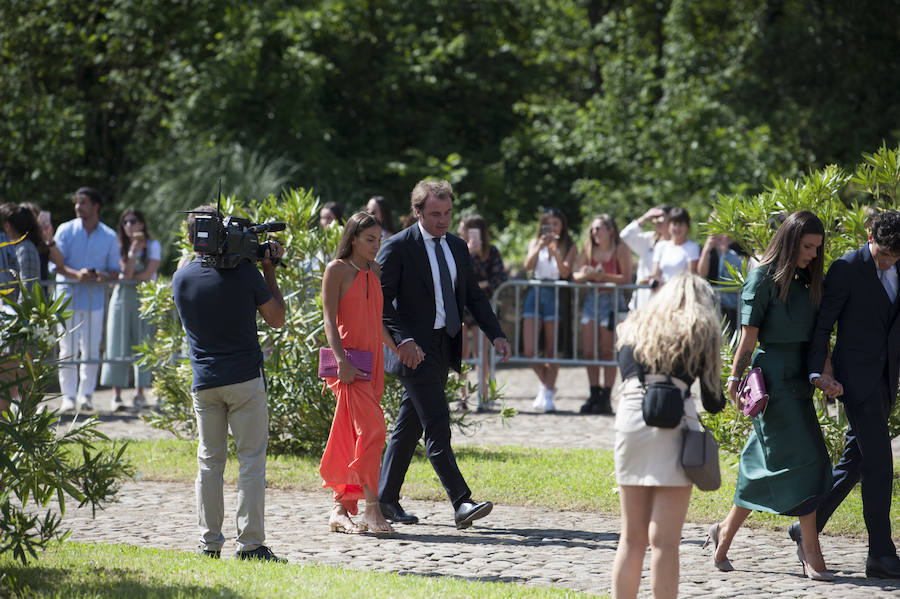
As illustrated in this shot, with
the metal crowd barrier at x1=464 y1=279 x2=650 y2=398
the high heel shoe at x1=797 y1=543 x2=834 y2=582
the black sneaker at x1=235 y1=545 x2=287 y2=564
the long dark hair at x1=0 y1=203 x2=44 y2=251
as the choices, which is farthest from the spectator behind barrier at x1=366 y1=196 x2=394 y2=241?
the high heel shoe at x1=797 y1=543 x2=834 y2=582

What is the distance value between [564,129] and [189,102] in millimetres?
8327

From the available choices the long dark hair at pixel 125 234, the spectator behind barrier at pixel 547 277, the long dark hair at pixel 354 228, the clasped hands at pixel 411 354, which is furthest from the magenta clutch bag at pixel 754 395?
the long dark hair at pixel 125 234

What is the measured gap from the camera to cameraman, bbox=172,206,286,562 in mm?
5922

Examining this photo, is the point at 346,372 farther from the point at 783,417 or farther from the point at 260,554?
the point at 783,417

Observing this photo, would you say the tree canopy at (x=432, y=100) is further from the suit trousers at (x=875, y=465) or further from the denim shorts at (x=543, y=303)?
the suit trousers at (x=875, y=465)

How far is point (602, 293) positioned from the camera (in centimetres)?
1279

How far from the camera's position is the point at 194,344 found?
604cm

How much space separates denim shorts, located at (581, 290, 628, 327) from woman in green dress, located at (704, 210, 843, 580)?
659cm

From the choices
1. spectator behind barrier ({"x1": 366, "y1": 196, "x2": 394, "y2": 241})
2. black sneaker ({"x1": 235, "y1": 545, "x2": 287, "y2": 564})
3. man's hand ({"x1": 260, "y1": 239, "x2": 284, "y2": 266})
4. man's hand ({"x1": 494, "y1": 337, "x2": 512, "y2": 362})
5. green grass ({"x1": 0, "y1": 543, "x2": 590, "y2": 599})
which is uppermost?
spectator behind barrier ({"x1": 366, "y1": 196, "x2": 394, "y2": 241})

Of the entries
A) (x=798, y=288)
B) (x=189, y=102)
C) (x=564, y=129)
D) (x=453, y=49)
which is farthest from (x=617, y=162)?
(x=798, y=288)

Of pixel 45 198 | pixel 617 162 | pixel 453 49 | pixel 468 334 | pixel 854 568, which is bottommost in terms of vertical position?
pixel 854 568

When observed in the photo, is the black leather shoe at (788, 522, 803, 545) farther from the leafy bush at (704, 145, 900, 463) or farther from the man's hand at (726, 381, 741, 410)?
the leafy bush at (704, 145, 900, 463)

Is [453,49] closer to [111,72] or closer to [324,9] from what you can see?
[324,9]

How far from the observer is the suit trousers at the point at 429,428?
6.88 metres
